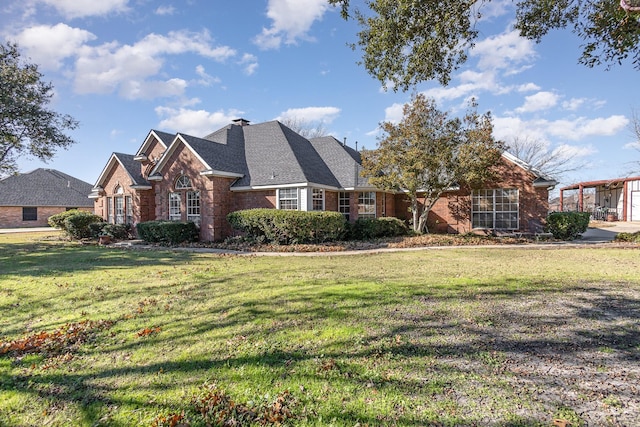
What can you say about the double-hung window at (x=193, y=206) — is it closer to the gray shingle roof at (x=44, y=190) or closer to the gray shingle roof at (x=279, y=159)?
the gray shingle roof at (x=279, y=159)

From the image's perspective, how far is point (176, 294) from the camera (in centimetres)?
680

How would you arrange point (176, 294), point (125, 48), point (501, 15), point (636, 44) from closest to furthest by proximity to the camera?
1. point (176, 294)
2. point (636, 44)
3. point (501, 15)
4. point (125, 48)

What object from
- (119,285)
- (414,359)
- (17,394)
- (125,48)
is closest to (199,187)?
(125,48)

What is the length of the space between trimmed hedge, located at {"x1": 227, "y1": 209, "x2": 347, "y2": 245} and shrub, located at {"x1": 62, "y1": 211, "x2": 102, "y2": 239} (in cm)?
1118

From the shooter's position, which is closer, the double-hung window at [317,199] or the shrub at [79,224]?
the double-hung window at [317,199]

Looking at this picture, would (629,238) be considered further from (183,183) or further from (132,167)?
(132,167)

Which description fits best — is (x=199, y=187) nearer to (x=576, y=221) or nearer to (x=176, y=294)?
(x=176, y=294)

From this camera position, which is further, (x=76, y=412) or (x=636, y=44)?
(x=636, y=44)

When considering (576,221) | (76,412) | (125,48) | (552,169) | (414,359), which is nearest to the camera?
(76,412)

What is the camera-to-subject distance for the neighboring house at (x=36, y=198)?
121ft

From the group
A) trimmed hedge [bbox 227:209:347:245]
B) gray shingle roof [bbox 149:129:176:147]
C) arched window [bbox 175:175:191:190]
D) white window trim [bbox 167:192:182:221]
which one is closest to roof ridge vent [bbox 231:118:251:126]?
gray shingle roof [bbox 149:129:176:147]

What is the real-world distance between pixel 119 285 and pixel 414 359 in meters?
7.13

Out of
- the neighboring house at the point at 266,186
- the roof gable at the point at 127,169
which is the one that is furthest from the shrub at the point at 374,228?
the roof gable at the point at 127,169

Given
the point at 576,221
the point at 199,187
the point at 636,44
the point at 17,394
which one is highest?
the point at 636,44
